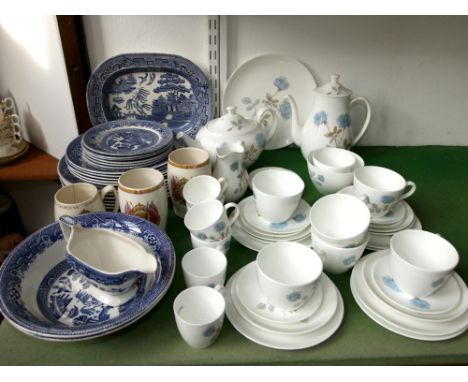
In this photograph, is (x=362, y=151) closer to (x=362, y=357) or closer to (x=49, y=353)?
(x=362, y=357)

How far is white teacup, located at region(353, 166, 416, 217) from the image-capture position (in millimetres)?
742

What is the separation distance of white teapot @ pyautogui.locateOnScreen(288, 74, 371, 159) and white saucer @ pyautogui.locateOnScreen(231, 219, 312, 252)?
1.00 feet

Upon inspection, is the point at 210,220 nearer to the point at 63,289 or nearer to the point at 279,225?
the point at 279,225

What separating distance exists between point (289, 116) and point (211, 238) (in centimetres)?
52

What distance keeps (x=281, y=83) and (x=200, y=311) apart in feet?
2.21

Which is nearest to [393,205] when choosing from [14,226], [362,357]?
[362,357]

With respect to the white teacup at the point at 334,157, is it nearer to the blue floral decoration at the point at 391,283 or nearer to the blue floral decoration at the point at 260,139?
the blue floral decoration at the point at 260,139

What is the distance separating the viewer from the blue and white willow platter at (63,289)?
21.3 inches

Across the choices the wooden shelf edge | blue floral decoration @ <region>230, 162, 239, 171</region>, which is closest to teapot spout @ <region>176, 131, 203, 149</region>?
blue floral decoration @ <region>230, 162, 239, 171</region>

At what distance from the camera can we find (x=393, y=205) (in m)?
0.77

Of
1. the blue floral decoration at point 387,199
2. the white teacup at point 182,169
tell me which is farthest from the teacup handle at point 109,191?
the blue floral decoration at point 387,199

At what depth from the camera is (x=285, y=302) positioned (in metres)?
0.59

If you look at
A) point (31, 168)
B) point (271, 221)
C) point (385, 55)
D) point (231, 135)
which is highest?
point (385, 55)

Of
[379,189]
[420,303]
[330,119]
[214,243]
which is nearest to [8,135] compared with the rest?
[214,243]
